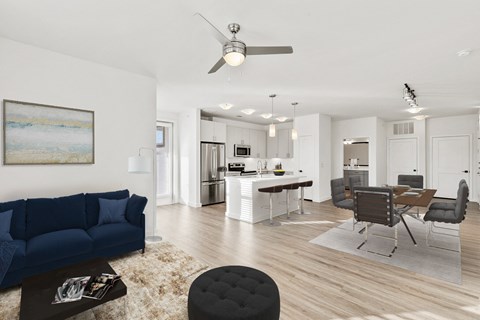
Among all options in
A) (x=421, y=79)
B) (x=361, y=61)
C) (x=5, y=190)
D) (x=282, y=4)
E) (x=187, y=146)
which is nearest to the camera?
(x=282, y=4)

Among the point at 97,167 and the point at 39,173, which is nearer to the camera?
the point at 39,173

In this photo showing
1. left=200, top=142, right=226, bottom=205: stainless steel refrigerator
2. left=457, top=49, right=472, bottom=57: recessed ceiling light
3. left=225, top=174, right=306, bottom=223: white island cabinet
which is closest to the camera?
left=457, top=49, right=472, bottom=57: recessed ceiling light

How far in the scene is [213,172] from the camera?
711 cm

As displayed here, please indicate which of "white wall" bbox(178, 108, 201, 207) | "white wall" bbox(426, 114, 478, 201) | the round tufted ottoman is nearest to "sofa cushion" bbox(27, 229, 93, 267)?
the round tufted ottoman

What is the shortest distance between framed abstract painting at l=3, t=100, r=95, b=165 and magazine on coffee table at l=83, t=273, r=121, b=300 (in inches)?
80.9

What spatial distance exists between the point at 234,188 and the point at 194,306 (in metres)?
3.96

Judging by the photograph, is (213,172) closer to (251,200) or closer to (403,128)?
(251,200)

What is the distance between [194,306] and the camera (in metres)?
1.62

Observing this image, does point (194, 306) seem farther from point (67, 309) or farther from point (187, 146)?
point (187, 146)

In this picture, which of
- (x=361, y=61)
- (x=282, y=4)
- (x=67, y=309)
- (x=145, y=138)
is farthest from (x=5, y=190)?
(x=361, y=61)

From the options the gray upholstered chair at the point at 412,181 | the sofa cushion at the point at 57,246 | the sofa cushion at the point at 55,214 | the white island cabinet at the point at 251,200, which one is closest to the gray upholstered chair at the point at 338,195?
the white island cabinet at the point at 251,200

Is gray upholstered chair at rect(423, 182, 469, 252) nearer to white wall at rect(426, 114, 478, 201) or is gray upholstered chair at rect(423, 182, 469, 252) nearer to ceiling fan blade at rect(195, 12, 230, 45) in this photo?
ceiling fan blade at rect(195, 12, 230, 45)

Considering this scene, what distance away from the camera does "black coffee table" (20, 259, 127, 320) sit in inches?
64.9

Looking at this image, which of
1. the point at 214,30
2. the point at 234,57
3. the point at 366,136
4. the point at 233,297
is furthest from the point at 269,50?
the point at 366,136
